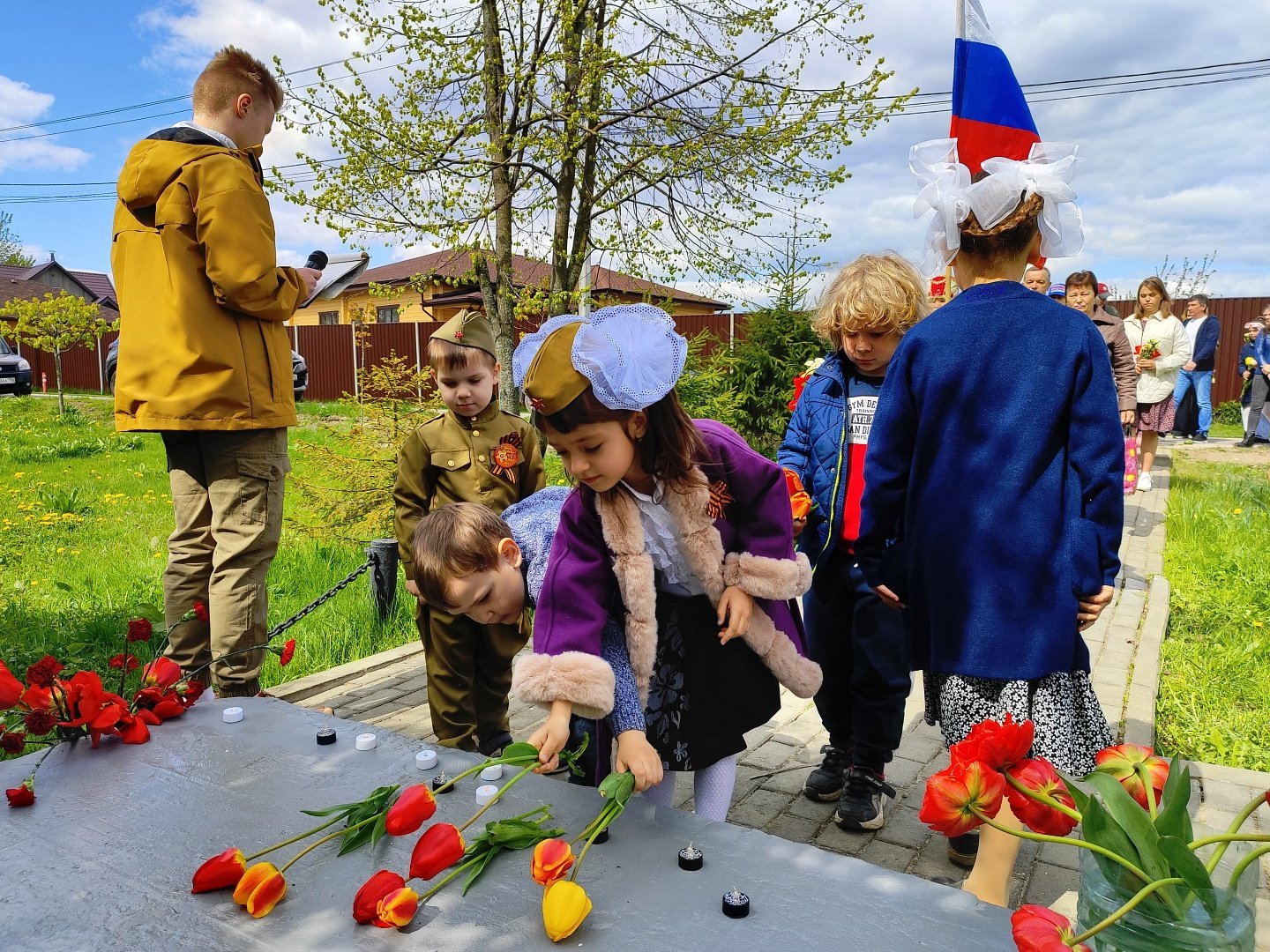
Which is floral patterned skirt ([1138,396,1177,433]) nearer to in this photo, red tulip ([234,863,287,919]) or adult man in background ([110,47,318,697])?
adult man in background ([110,47,318,697])

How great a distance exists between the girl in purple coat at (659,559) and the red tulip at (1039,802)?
2.61 feet

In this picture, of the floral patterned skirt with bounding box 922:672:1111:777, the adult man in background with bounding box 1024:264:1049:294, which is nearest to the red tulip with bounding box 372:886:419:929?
the floral patterned skirt with bounding box 922:672:1111:777

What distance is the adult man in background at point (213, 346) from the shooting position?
2.88m

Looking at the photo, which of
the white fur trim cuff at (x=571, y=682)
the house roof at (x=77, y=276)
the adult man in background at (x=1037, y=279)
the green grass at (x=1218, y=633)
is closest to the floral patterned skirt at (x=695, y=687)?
the white fur trim cuff at (x=571, y=682)

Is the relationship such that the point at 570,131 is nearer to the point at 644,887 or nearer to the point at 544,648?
the point at 544,648

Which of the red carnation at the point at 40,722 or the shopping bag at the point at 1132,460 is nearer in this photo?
the red carnation at the point at 40,722

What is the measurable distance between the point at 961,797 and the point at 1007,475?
1187 mm

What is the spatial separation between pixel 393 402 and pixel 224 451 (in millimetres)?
2828

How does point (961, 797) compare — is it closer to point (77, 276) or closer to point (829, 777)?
point (829, 777)

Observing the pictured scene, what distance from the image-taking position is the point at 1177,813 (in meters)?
0.77

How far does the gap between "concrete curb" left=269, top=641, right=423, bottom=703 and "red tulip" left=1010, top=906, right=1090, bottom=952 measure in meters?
3.35

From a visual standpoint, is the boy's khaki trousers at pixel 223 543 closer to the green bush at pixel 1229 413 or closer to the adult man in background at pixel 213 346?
the adult man in background at pixel 213 346

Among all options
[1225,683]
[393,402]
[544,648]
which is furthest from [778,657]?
[393,402]

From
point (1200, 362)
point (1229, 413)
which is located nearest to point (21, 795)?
point (1200, 362)
